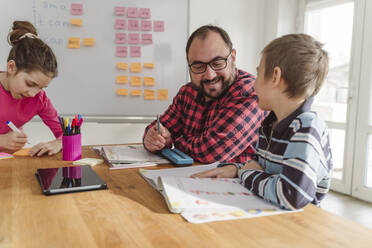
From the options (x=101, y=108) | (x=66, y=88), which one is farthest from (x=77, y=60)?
(x=101, y=108)

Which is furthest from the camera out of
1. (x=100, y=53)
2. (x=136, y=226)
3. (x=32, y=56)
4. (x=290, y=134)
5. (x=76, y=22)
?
(x=100, y=53)

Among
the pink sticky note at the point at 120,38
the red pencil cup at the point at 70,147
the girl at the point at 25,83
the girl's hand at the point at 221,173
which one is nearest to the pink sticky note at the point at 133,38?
the pink sticky note at the point at 120,38

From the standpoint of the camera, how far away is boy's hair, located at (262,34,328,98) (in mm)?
874

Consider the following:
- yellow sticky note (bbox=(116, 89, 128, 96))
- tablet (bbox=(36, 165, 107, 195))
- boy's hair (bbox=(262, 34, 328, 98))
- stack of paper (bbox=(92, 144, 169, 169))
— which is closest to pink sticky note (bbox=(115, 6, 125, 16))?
yellow sticky note (bbox=(116, 89, 128, 96))

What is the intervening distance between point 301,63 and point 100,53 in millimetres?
2101

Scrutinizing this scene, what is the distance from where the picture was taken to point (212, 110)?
1485mm

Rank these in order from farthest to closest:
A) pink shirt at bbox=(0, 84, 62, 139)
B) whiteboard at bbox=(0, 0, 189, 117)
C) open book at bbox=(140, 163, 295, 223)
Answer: whiteboard at bbox=(0, 0, 189, 117) < pink shirt at bbox=(0, 84, 62, 139) < open book at bbox=(140, 163, 295, 223)

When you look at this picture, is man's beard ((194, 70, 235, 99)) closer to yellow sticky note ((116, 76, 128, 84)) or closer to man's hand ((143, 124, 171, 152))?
man's hand ((143, 124, 171, 152))

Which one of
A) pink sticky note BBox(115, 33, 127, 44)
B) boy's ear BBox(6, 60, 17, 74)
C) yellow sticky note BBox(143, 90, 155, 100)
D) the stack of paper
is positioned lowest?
the stack of paper

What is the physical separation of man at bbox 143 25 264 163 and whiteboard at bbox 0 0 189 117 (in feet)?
3.94

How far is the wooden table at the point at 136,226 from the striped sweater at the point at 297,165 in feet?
0.16

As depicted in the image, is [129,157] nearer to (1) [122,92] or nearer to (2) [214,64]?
(2) [214,64]

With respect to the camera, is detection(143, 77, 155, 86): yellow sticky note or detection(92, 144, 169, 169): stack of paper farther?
detection(143, 77, 155, 86): yellow sticky note

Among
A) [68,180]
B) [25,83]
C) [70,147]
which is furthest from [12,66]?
[68,180]
